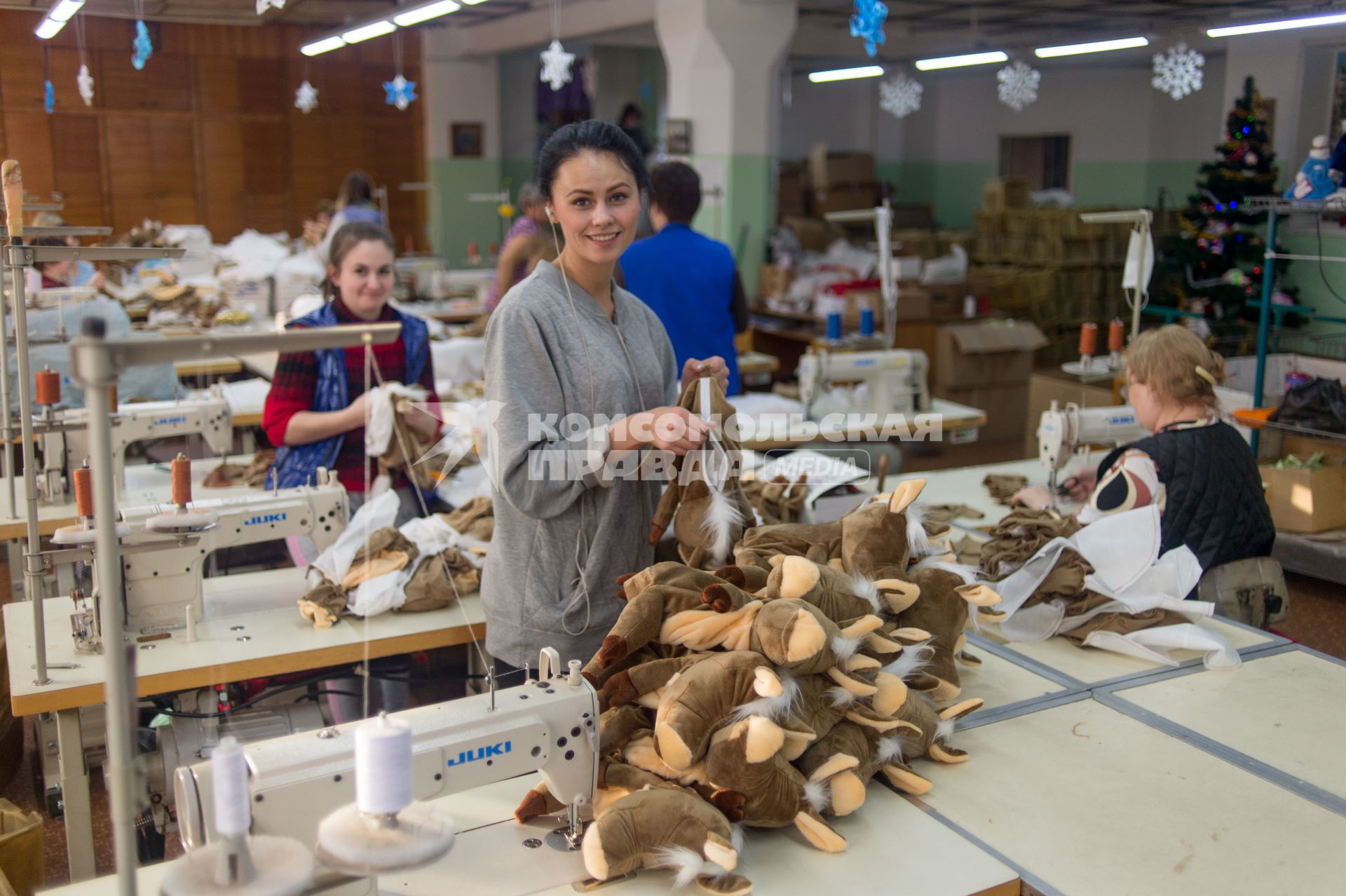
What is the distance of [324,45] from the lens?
7324 millimetres

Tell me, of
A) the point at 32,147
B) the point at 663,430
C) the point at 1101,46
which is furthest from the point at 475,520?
the point at 1101,46

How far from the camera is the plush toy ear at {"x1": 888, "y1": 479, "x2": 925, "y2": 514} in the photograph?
1864mm

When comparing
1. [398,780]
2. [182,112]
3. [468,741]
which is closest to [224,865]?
[398,780]

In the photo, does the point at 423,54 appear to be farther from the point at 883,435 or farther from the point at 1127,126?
the point at 883,435

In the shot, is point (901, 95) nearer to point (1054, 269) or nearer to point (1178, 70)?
point (1054, 269)

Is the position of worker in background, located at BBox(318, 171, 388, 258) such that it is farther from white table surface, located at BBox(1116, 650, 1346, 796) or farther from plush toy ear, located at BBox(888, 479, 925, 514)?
white table surface, located at BBox(1116, 650, 1346, 796)

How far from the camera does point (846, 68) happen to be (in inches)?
314

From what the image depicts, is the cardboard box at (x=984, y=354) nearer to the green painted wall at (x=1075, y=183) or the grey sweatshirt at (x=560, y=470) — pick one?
the green painted wall at (x=1075, y=183)

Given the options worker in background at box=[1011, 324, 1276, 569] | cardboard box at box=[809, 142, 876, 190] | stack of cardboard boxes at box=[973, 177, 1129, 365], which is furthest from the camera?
cardboard box at box=[809, 142, 876, 190]

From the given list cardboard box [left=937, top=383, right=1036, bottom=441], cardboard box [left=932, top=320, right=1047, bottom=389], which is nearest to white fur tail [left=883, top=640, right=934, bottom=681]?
cardboard box [left=932, top=320, right=1047, bottom=389]

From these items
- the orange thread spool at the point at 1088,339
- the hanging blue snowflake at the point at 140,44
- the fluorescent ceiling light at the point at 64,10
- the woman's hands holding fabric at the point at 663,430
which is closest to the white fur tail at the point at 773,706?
the woman's hands holding fabric at the point at 663,430

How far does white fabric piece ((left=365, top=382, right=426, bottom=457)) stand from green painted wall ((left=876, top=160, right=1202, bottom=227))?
356 inches

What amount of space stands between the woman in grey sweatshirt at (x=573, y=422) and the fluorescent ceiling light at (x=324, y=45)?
5832 mm

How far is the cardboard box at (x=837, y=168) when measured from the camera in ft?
31.7
